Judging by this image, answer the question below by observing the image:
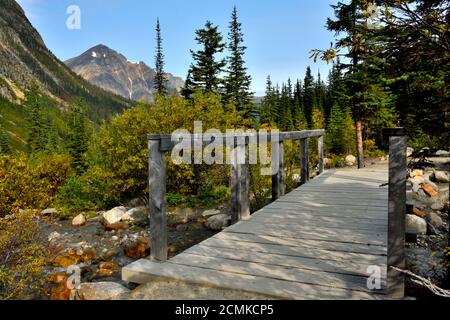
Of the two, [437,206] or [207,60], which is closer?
[437,206]

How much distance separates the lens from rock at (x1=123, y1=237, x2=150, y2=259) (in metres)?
7.46

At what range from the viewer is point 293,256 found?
341 cm

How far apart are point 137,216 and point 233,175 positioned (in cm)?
642

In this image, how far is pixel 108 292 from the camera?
2.89 meters

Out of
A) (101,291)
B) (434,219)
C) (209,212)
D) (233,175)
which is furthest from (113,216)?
(434,219)

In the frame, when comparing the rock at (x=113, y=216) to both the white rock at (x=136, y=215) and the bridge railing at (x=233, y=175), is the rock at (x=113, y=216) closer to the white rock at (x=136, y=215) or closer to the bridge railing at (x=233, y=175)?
the white rock at (x=136, y=215)

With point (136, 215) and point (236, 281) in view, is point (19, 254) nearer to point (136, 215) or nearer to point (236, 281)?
point (136, 215)

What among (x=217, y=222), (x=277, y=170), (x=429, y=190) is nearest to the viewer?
(x=277, y=170)

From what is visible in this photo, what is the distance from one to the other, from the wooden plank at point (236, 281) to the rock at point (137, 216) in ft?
23.3

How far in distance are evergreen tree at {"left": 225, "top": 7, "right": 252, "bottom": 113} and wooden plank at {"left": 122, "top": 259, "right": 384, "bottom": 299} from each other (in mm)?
22264

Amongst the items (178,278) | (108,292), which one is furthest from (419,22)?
(108,292)

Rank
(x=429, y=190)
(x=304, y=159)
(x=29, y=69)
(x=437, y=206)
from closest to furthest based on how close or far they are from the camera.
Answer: (x=437, y=206) → (x=304, y=159) → (x=429, y=190) → (x=29, y=69)

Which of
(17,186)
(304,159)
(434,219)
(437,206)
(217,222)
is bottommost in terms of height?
(217,222)

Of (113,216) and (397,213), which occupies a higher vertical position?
(397,213)
